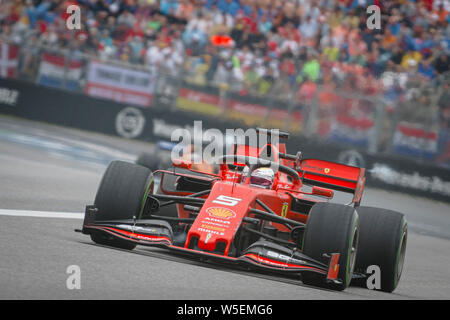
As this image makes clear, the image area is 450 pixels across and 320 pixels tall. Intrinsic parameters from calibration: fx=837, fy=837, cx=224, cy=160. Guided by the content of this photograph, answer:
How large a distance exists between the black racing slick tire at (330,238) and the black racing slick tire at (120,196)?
151 centimetres

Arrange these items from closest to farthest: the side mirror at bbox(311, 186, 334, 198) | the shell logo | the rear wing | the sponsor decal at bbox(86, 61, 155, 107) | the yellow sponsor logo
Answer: the yellow sponsor logo
the shell logo
the side mirror at bbox(311, 186, 334, 198)
the rear wing
the sponsor decal at bbox(86, 61, 155, 107)

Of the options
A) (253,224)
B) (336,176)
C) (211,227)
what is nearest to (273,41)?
(336,176)

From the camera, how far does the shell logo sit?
7035 millimetres

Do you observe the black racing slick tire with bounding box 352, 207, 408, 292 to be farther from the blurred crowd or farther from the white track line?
the blurred crowd

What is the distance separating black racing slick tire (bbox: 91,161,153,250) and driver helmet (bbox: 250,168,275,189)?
113cm

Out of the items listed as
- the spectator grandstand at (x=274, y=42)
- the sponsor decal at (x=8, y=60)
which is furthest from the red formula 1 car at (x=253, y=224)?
the sponsor decal at (x=8, y=60)

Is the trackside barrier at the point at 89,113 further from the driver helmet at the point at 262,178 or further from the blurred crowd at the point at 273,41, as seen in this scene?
the driver helmet at the point at 262,178

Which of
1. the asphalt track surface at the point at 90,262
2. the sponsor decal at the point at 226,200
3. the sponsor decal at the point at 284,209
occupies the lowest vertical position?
the asphalt track surface at the point at 90,262

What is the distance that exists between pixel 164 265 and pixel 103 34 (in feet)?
48.3

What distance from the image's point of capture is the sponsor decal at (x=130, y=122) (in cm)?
2034

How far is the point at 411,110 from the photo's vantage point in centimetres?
1770

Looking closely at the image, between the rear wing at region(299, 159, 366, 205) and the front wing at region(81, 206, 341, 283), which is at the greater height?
the rear wing at region(299, 159, 366, 205)

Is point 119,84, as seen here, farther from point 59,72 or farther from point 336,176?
point 336,176

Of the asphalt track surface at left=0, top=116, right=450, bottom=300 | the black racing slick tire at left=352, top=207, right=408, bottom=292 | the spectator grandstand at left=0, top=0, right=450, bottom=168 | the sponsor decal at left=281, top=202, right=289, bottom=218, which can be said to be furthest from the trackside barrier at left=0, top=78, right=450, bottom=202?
the black racing slick tire at left=352, top=207, right=408, bottom=292
